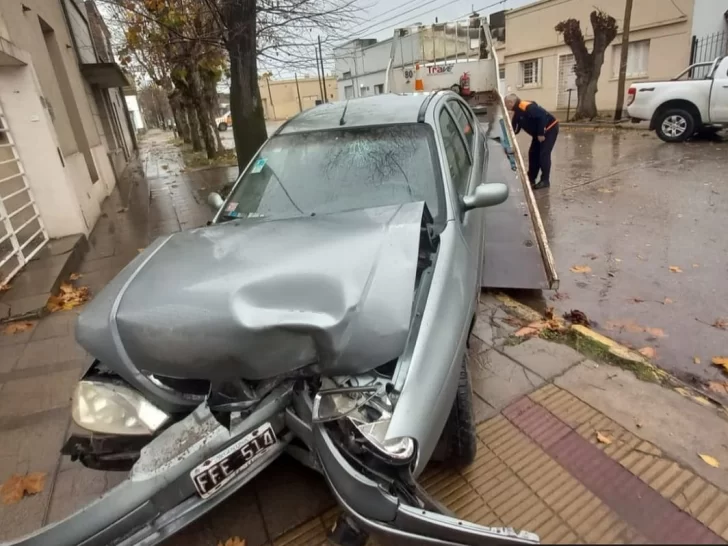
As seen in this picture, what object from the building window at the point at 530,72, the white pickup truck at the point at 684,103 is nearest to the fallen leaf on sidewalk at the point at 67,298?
the white pickup truck at the point at 684,103

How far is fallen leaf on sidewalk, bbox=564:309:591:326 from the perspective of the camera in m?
3.92

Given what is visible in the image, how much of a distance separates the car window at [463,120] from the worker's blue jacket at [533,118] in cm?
265

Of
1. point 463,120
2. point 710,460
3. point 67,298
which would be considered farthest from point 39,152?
point 710,460

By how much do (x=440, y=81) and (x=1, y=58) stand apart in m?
8.10

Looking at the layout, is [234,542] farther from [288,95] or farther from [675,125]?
[288,95]

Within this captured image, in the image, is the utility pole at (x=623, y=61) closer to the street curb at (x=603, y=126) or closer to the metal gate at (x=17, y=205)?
the street curb at (x=603, y=126)

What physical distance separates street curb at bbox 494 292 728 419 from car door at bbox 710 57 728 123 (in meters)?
9.57

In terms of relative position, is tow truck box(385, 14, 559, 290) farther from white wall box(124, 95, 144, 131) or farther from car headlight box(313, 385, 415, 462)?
white wall box(124, 95, 144, 131)

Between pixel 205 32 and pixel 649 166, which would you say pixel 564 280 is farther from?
pixel 205 32

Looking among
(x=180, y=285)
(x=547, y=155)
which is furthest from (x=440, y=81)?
(x=180, y=285)

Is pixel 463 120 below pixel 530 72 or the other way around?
below

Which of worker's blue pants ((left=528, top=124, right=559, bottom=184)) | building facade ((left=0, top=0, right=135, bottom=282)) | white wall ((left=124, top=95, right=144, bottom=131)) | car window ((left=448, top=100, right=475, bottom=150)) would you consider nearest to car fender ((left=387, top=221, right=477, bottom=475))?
car window ((left=448, top=100, right=475, bottom=150))

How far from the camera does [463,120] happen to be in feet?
16.0

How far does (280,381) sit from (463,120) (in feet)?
12.6
